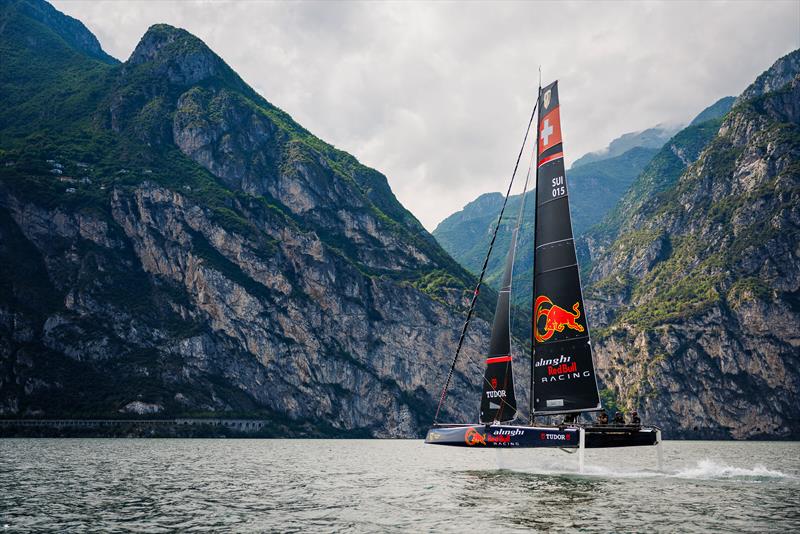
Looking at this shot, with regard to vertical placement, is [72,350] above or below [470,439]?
above

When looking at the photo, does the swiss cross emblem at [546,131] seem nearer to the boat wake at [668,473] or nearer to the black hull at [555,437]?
the black hull at [555,437]

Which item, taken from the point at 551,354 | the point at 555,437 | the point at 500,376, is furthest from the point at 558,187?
the point at 555,437

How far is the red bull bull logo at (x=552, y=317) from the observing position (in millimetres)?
45406

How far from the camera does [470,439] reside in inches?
1869

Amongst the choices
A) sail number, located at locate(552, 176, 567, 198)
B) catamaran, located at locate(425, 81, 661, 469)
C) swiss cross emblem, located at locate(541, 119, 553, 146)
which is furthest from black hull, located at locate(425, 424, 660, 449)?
swiss cross emblem, located at locate(541, 119, 553, 146)

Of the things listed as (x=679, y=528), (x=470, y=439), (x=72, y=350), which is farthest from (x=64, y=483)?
(x=72, y=350)

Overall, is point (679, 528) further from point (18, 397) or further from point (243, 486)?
point (18, 397)

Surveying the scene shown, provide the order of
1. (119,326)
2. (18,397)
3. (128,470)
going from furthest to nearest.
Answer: (119,326)
(18,397)
(128,470)

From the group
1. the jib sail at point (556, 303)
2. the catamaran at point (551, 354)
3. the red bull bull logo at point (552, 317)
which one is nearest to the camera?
the catamaran at point (551, 354)

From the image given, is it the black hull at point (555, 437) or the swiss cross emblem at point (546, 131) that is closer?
the black hull at point (555, 437)

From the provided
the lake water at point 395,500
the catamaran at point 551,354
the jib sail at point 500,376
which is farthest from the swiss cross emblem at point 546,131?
the lake water at point 395,500

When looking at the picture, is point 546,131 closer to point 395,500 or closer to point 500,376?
point 500,376

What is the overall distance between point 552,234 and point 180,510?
2971 centimetres

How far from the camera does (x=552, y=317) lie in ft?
153
